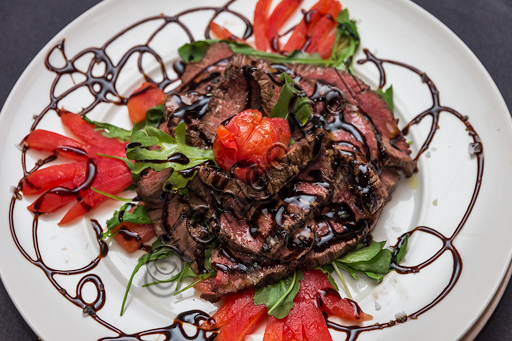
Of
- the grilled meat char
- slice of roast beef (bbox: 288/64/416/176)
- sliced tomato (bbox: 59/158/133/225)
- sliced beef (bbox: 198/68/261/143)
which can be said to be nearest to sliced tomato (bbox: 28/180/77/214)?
sliced tomato (bbox: 59/158/133/225)

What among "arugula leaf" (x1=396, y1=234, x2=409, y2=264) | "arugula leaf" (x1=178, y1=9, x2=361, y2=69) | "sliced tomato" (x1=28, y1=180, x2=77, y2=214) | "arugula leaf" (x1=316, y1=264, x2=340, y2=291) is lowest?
"sliced tomato" (x1=28, y1=180, x2=77, y2=214)

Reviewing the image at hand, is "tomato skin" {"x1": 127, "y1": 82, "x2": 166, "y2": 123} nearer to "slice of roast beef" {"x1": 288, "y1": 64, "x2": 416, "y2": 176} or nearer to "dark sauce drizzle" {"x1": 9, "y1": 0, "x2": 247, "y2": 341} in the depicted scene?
"dark sauce drizzle" {"x1": 9, "y1": 0, "x2": 247, "y2": 341}

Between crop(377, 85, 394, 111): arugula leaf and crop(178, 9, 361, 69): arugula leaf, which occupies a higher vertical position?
crop(178, 9, 361, 69): arugula leaf

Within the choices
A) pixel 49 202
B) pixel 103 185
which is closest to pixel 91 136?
pixel 103 185

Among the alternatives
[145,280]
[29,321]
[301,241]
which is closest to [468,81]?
[301,241]

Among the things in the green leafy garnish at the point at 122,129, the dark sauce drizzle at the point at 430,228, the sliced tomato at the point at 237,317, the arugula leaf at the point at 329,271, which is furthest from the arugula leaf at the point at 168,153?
the dark sauce drizzle at the point at 430,228

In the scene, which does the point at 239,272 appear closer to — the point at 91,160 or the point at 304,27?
the point at 91,160

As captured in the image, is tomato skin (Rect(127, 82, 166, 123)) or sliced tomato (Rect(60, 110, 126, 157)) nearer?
sliced tomato (Rect(60, 110, 126, 157))
